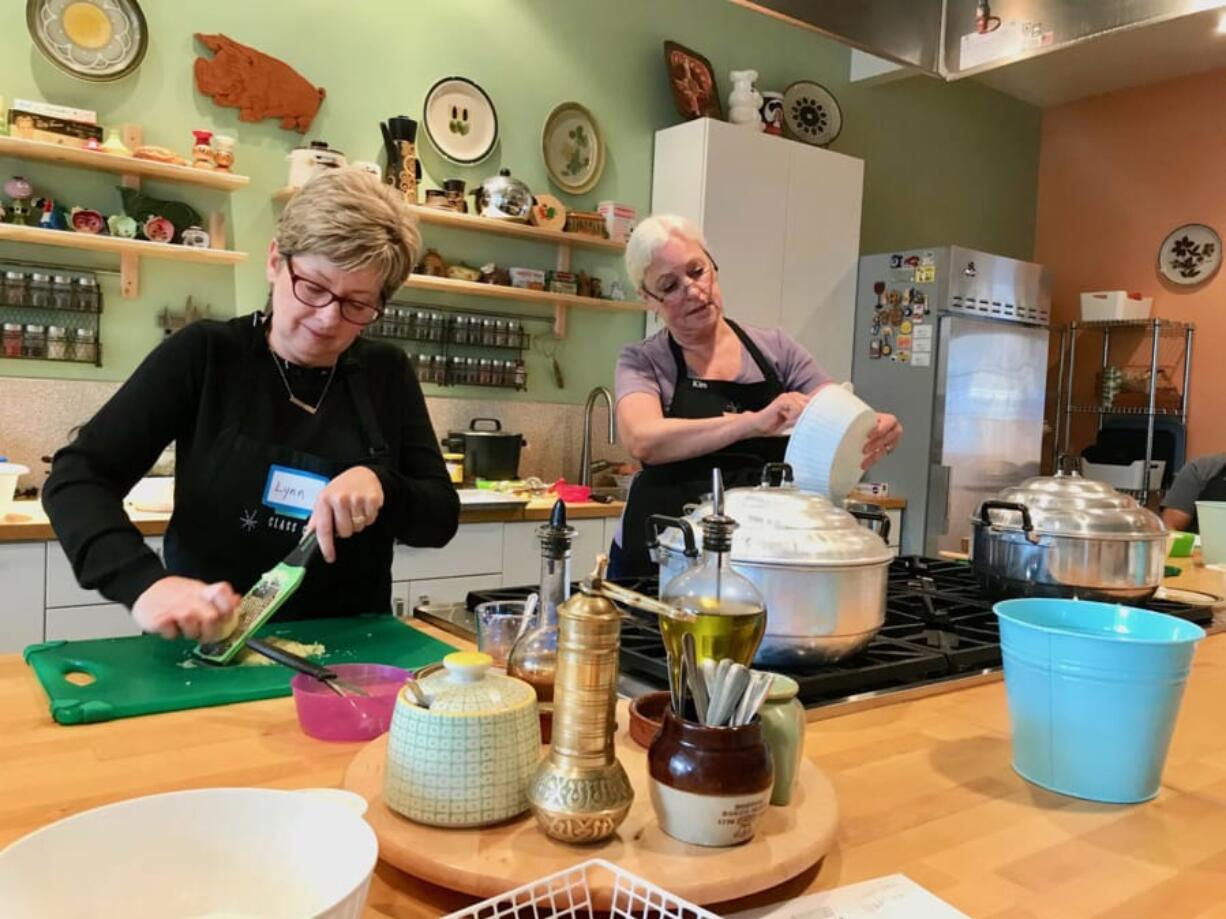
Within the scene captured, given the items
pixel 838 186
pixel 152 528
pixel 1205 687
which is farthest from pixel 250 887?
pixel 838 186

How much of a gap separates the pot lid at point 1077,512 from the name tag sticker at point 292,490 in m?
1.06

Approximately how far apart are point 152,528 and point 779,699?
213cm

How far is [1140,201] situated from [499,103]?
3475mm

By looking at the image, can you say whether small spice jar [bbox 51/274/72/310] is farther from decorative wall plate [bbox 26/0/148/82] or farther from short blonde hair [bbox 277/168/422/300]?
short blonde hair [bbox 277/168/422/300]

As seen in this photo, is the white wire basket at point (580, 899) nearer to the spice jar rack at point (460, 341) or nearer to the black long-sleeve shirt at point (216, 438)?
the black long-sleeve shirt at point (216, 438)

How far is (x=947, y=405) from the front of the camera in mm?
4203

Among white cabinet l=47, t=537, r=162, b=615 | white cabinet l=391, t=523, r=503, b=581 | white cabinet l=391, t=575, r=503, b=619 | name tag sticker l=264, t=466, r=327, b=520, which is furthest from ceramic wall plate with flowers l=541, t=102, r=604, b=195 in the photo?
name tag sticker l=264, t=466, r=327, b=520

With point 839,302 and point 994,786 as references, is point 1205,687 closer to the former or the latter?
point 994,786

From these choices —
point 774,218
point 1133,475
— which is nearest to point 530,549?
point 774,218

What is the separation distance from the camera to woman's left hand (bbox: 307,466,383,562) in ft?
4.16

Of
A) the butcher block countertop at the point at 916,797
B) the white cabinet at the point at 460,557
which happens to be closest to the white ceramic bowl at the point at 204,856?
the butcher block countertop at the point at 916,797

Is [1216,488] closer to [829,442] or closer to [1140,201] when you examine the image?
[1140,201]

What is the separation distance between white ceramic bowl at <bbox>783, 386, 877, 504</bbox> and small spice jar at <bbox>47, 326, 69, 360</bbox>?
8.31 feet

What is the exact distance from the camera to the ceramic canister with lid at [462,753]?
28.6 inches
